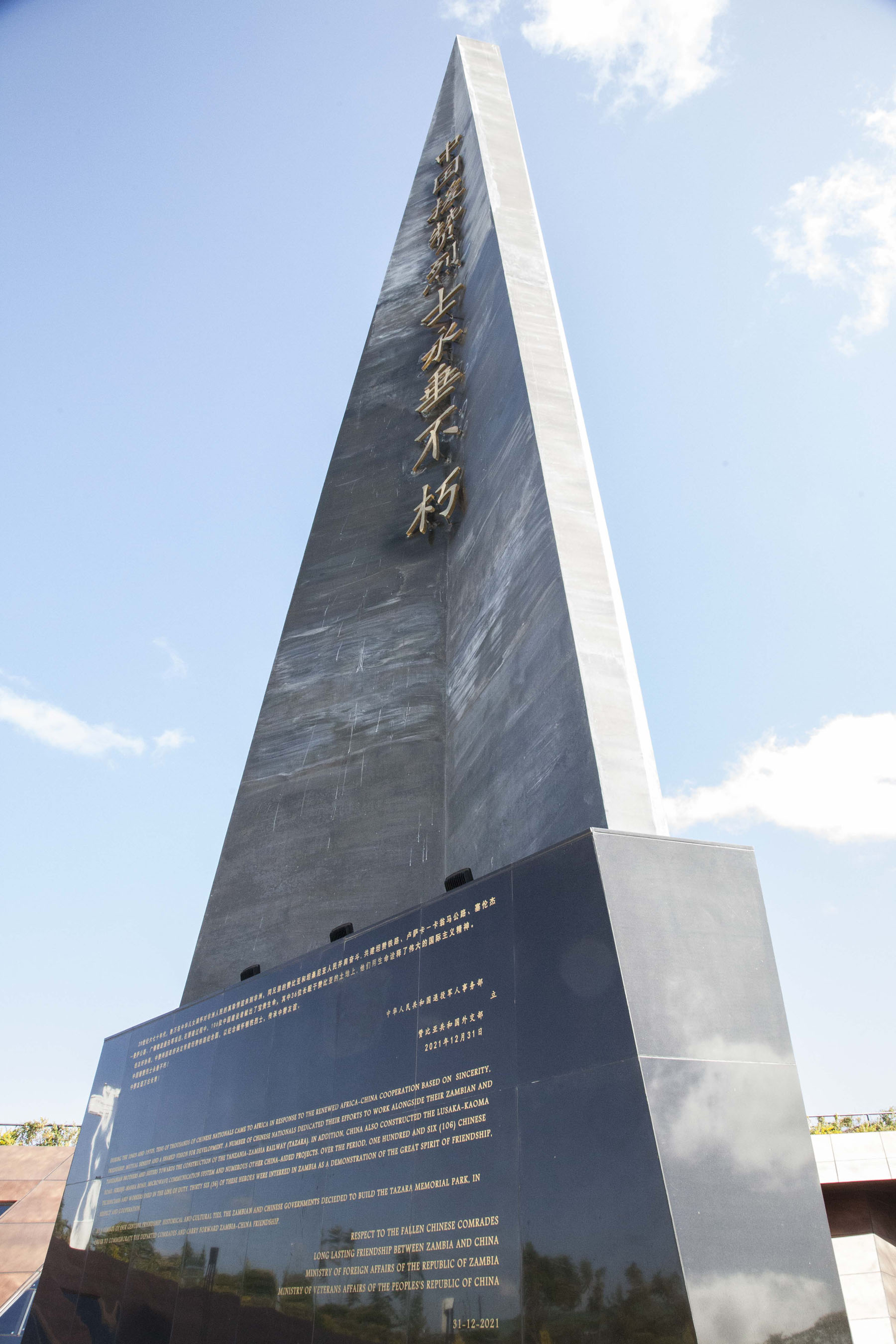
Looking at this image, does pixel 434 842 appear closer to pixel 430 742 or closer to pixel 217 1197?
pixel 430 742

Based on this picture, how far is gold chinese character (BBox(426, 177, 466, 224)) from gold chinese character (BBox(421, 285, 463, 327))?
9.20 feet

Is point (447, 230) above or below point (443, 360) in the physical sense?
above

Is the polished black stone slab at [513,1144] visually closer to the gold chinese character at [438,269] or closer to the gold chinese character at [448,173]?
the gold chinese character at [438,269]

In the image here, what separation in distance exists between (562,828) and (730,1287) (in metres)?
3.23

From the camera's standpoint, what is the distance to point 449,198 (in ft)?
56.1

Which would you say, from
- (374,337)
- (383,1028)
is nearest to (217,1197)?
(383,1028)

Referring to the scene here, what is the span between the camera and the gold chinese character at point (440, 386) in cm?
1327

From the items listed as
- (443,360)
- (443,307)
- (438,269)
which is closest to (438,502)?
(443,360)

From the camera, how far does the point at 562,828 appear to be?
675 cm

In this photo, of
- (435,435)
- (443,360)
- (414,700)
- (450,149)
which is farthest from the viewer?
(450,149)

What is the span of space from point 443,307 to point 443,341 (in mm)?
1220

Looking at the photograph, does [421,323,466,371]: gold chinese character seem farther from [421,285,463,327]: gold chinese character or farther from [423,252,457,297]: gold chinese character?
[423,252,457,297]: gold chinese character

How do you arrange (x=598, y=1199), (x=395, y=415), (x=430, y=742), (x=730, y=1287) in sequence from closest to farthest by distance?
(x=730, y=1287), (x=598, y=1199), (x=430, y=742), (x=395, y=415)

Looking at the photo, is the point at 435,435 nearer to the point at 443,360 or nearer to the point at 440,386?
the point at 440,386
